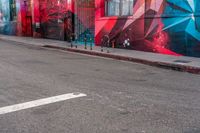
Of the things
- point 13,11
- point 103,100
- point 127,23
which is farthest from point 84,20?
point 103,100

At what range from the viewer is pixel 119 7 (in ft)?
62.3

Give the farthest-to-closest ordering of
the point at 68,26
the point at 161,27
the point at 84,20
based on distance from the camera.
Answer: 1. the point at 68,26
2. the point at 84,20
3. the point at 161,27

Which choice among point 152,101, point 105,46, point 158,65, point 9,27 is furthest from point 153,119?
point 9,27

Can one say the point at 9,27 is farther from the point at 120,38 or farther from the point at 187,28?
the point at 187,28

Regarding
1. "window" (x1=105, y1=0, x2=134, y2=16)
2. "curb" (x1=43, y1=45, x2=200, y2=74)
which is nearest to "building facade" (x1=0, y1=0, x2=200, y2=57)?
"window" (x1=105, y1=0, x2=134, y2=16)

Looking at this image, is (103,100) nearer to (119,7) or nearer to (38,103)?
(38,103)

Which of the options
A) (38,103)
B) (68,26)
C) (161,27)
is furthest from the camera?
(68,26)

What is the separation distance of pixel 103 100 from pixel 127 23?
1138 cm

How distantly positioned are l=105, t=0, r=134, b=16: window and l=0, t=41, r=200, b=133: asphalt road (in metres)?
7.05

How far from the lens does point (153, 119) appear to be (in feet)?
19.1

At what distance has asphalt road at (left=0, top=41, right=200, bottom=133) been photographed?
550cm

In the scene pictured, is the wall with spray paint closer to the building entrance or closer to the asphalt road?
the building entrance

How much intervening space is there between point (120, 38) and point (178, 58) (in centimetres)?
520

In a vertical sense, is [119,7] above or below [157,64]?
above
